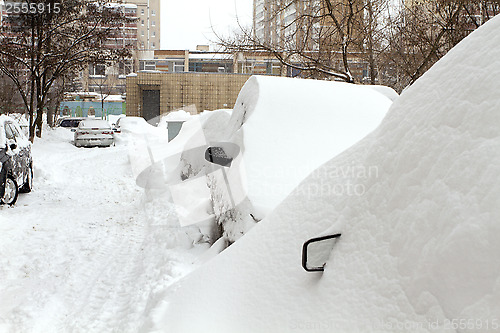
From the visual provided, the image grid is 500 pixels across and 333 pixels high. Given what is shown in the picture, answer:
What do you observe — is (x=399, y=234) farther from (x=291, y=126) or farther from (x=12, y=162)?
(x=12, y=162)

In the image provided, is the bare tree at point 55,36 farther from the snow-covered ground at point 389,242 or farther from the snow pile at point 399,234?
the snow pile at point 399,234

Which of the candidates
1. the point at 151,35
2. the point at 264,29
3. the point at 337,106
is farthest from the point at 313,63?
the point at 151,35

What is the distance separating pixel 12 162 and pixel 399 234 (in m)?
8.19

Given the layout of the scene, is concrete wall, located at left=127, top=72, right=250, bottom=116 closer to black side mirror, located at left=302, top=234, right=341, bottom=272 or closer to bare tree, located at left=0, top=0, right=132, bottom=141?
bare tree, located at left=0, top=0, right=132, bottom=141

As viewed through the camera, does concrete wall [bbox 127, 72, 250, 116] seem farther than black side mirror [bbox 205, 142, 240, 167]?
Yes

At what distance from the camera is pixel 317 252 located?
7.24ft

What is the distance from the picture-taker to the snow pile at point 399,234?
1510mm

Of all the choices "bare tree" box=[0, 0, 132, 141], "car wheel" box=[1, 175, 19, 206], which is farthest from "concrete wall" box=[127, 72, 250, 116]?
"car wheel" box=[1, 175, 19, 206]

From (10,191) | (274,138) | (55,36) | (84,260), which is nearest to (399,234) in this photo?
(274,138)

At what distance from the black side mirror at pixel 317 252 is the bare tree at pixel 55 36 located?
19.5 meters

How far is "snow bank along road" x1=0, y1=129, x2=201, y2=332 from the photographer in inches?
167

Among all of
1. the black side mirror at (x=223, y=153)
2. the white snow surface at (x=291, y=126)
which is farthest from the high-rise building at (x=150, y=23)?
the black side mirror at (x=223, y=153)

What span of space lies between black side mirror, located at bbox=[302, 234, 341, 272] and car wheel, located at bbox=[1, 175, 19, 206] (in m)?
7.53

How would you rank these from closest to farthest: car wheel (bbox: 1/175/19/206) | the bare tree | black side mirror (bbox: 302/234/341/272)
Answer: black side mirror (bbox: 302/234/341/272) → car wheel (bbox: 1/175/19/206) → the bare tree
